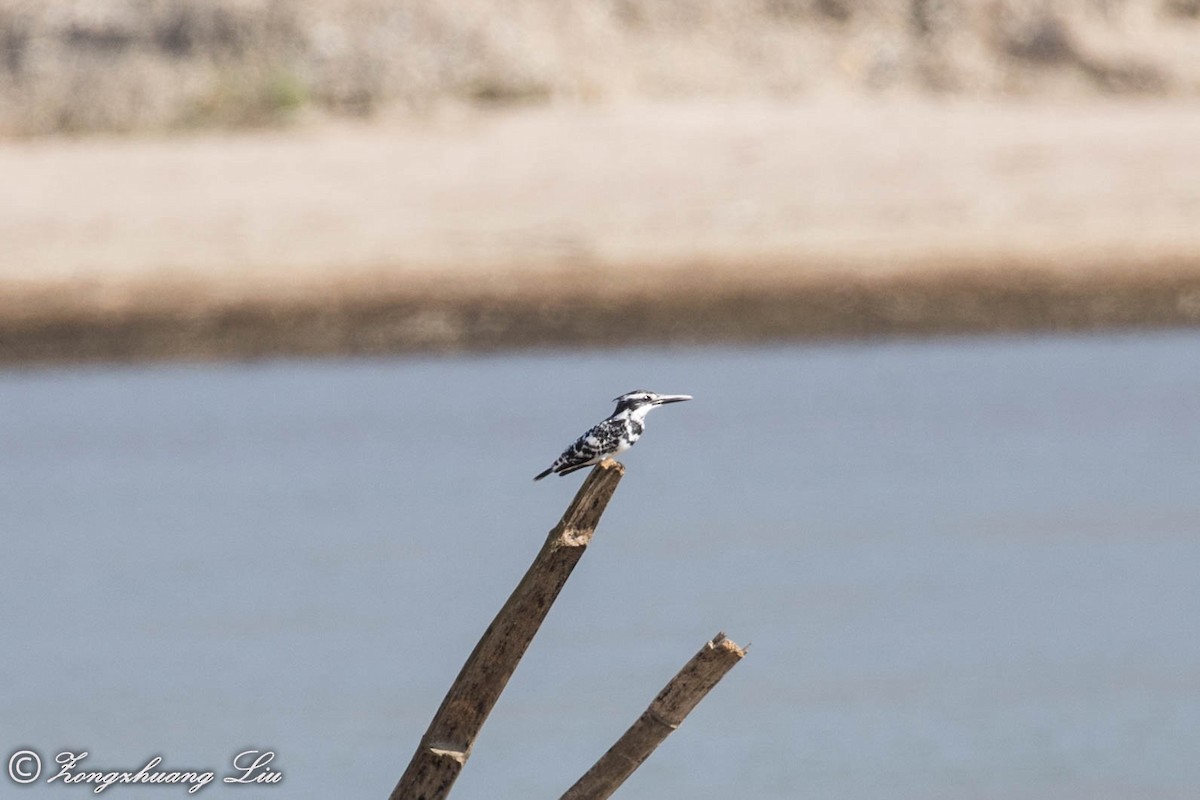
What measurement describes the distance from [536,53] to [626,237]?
4521 mm

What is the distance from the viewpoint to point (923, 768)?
11.3 meters

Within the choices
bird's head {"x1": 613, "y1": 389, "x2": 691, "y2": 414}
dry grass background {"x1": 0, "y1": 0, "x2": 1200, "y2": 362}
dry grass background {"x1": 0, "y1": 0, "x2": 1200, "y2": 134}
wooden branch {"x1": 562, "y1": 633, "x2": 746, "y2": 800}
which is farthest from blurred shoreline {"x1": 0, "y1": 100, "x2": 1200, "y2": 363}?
wooden branch {"x1": 562, "y1": 633, "x2": 746, "y2": 800}

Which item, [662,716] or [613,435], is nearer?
[662,716]

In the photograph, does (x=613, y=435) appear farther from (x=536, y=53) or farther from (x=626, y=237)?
(x=536, y=53)

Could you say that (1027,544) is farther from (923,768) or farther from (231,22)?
(231,22)

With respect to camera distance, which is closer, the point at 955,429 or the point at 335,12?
the point at 955,429

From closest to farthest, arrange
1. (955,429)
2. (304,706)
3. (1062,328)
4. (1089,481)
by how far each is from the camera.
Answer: (304,706)
(1089,481)
(955,429)
(1062,328)

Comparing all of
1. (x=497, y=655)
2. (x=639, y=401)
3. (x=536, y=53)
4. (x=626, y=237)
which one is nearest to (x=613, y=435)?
(x=639, y=401)

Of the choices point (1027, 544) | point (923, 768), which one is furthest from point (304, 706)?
point (1027, 544)

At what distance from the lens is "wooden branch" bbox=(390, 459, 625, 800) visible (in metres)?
6.89

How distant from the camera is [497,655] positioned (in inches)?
272

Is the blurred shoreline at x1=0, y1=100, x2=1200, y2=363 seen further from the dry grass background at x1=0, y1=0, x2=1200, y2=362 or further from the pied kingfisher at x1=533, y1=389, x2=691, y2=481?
the pied kingfisher at x1=533, y1=389, x2=691, y2=481

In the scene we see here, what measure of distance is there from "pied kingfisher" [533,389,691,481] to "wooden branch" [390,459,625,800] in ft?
4.11

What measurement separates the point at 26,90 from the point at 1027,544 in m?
16.2
